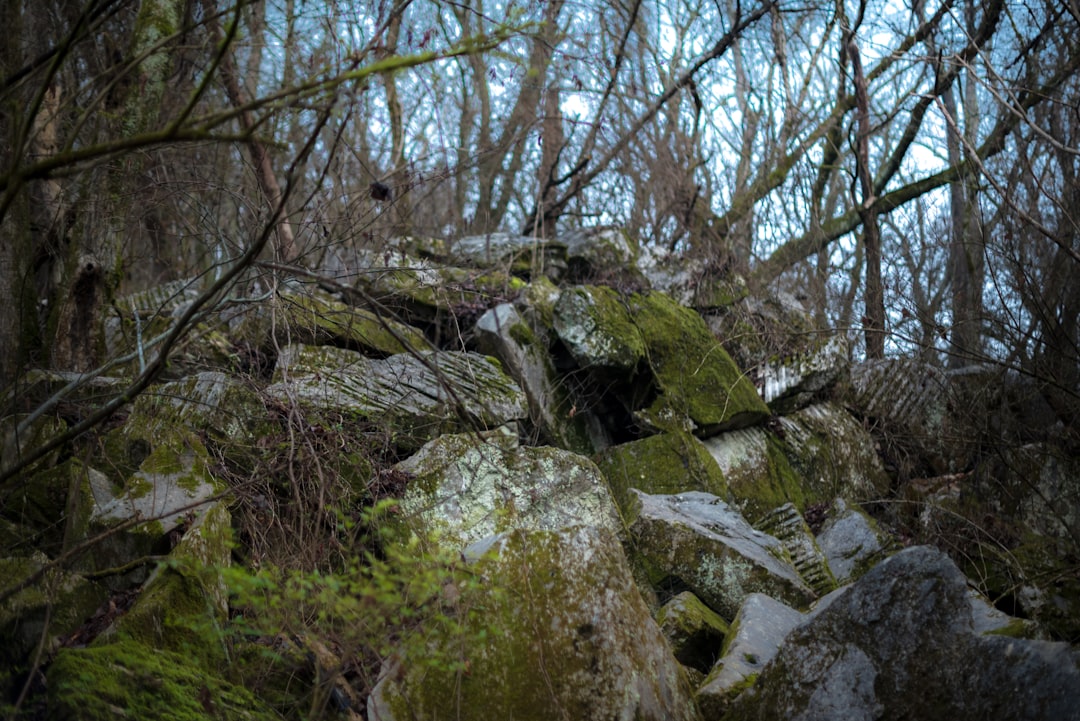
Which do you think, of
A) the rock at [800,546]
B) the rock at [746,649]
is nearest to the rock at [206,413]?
the rock at [746,649]

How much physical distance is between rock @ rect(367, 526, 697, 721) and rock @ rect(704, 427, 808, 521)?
3151 millimetres

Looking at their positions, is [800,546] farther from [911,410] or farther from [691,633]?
[911,410]

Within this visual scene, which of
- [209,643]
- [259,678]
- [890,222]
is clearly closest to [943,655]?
[259,678]

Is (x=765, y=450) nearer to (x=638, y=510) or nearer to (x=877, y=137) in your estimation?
(x=638, y=510)

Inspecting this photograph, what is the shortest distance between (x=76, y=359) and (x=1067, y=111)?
258 inches

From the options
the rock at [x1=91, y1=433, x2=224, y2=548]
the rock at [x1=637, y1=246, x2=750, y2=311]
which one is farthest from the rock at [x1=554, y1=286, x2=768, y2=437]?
the rock at [x1=91, y1=433, x2=224, y2=548]

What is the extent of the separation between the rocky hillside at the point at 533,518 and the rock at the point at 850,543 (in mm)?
26

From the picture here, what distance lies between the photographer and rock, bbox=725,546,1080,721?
9.50 feet

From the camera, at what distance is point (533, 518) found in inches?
188

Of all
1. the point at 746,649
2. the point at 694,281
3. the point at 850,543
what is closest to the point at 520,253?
the point at 694,281

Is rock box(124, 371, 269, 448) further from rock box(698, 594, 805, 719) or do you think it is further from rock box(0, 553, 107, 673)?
rock box(698, 594, 805, 719)

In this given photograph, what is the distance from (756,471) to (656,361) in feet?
3.80

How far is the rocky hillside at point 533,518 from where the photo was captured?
2.90m

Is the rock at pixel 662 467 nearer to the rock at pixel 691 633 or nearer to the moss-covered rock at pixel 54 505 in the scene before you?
the rock at pixel 691 633
